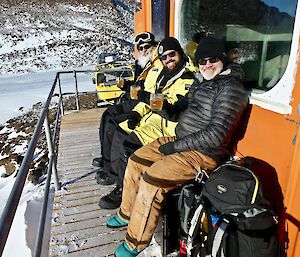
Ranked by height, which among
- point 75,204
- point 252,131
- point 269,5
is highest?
point 269,5

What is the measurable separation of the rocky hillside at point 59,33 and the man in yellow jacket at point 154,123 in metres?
18.7

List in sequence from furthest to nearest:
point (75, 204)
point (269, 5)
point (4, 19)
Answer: point (4, 19), point (75, 204), point (269, 5)

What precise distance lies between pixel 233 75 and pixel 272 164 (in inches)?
27.7

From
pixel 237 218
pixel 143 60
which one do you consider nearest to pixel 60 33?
pixel 143 60

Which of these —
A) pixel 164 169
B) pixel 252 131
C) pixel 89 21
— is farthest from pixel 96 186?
pixel 89 21

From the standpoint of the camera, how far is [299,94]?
6.06ft

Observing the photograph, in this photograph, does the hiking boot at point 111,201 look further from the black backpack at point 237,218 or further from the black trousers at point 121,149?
the black backpack at point 237,218

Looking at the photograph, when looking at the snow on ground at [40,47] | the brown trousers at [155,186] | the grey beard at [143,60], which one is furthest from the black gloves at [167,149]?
the snow on ground at [40,47]

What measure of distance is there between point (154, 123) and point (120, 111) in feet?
2.47

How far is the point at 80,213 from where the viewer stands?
2.87 metres

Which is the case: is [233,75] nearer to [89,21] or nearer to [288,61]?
[288,61]

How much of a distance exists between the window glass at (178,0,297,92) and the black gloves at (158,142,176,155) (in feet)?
2.72

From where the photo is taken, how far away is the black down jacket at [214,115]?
2098 mm

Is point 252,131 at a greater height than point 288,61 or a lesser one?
lesser
